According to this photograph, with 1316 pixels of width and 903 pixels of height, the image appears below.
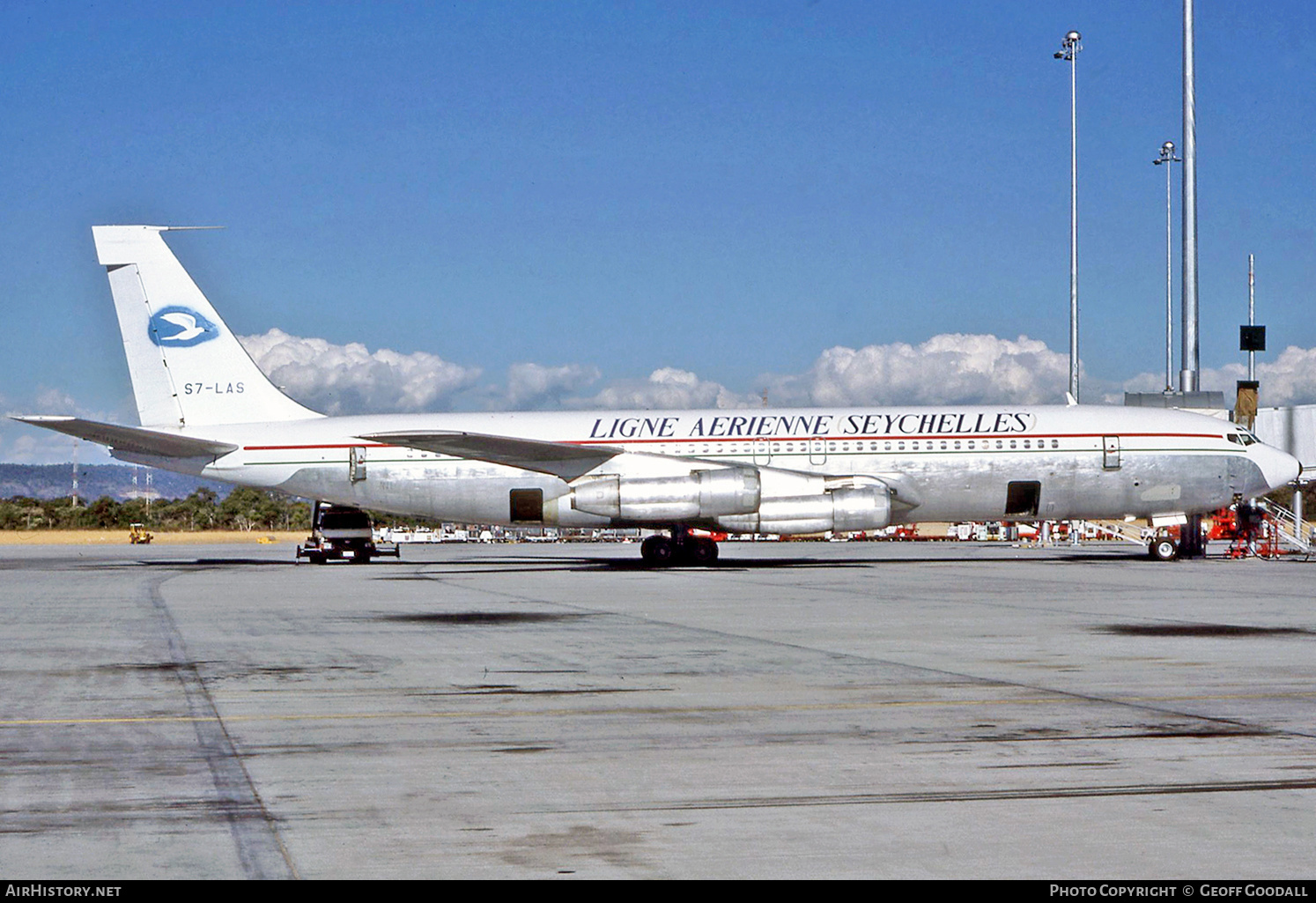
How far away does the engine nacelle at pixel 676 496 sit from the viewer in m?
32.9

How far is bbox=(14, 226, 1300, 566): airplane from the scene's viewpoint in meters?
33.3

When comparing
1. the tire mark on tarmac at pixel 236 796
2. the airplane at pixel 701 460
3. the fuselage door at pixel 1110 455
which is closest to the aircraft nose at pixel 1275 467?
the airplane at pixel 701 460

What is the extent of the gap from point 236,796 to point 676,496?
26.1 m

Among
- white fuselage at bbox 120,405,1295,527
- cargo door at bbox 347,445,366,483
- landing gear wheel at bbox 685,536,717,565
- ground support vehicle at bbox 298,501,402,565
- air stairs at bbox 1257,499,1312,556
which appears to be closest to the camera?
white fuselage at bbox 120,405,1295,527

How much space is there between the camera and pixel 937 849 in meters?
5.99

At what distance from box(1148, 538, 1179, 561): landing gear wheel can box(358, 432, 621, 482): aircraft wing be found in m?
15.3

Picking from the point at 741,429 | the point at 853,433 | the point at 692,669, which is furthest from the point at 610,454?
the point at 692,669

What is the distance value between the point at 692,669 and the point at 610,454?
2175cm

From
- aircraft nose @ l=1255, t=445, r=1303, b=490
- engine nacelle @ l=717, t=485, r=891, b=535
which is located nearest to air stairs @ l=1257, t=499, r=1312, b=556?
aircraft nose @ l=1255, t=445, r=1303, b=490

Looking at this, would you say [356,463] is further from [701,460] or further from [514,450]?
[701,460]

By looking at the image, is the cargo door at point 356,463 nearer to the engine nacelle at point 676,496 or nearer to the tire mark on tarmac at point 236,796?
the engine nacelle at point 676,496

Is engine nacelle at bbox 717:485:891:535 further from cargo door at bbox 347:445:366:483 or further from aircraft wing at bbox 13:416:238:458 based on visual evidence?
aircraft wing at bbox 13:416:238:458

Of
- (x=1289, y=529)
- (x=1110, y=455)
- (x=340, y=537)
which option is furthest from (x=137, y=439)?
(x=1289, y=529)

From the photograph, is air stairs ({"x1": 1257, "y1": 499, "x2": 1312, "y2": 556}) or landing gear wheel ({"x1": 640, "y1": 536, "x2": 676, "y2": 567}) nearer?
landing gear wheel ({"x1": 640, "y1": 536, "x2": 676, "y2": 567})
